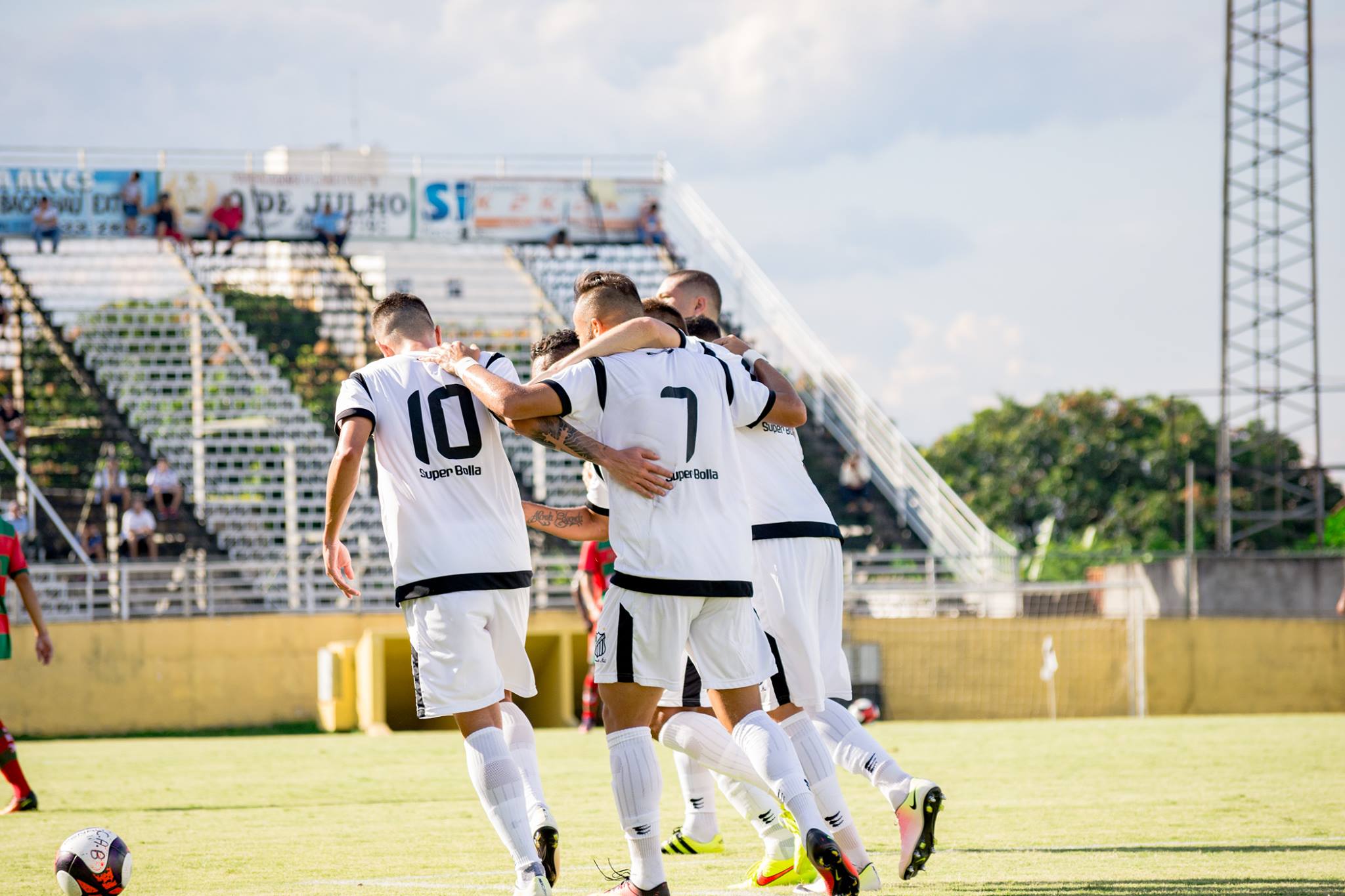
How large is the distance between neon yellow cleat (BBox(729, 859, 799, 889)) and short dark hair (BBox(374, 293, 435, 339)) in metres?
2.37

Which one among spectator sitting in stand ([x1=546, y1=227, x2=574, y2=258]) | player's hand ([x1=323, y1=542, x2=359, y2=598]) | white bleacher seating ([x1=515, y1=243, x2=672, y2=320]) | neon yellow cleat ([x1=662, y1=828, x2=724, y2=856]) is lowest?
→ neon yellow cleat ([x1=662, y1=828, x2=724, y2=856])

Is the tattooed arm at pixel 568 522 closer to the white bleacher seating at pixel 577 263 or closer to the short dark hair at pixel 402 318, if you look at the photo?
the short dark hair at pixel 402 318

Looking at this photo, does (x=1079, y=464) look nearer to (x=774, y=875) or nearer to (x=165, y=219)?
(x=165, y=219)

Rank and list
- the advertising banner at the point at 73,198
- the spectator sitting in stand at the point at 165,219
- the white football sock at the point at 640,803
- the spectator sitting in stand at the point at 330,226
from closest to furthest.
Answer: the white football sock at the point at 640,803, the advertising banner at the point at 73,198, the spectator sitting in stand at the point at 165,219, the spectator sitting in stand at the point at 330,226

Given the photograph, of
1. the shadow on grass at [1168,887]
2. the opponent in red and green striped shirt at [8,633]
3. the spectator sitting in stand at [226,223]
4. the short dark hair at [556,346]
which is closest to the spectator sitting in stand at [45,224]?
the spectator sitting in stand at [226,223]

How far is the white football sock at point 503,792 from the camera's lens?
506 cm

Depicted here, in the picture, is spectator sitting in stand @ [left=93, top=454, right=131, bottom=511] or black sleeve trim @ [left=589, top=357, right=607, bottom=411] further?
spectator sitting in stand @ [left=93, top=454, right=131, bottom=511]

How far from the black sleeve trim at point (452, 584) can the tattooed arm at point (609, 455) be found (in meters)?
0.59

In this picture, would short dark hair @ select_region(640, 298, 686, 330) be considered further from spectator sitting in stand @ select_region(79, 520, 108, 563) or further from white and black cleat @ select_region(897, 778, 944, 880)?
spectator sitting in stand @ select_region(79, 520, 108, 563)

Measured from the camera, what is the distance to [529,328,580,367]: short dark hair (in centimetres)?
629

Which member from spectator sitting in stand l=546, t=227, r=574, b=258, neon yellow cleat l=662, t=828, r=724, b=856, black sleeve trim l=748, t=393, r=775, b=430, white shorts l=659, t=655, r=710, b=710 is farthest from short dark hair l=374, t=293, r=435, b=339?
spectator sitting in stand l=546, t=227, r=574, b=258

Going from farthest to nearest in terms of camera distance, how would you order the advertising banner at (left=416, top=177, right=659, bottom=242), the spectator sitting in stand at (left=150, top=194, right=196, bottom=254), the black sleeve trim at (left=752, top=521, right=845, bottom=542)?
the advertising banner at (left=416, top=177, right=659, bottom=242)
the spectator sitting in stand at (left=150, top=194, right=196, bottom=254)
the black sleeve trim at (left=752, top=521, right=845, bottom=542)

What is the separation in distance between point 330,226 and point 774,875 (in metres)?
25.4

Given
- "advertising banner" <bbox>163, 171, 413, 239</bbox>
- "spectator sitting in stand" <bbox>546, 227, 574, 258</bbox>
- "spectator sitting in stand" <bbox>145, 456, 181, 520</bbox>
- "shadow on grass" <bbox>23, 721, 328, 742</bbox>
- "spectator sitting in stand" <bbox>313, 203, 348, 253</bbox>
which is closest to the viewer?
"shadow on grass" <bbox>23, 721, 328, 742</bbox>
